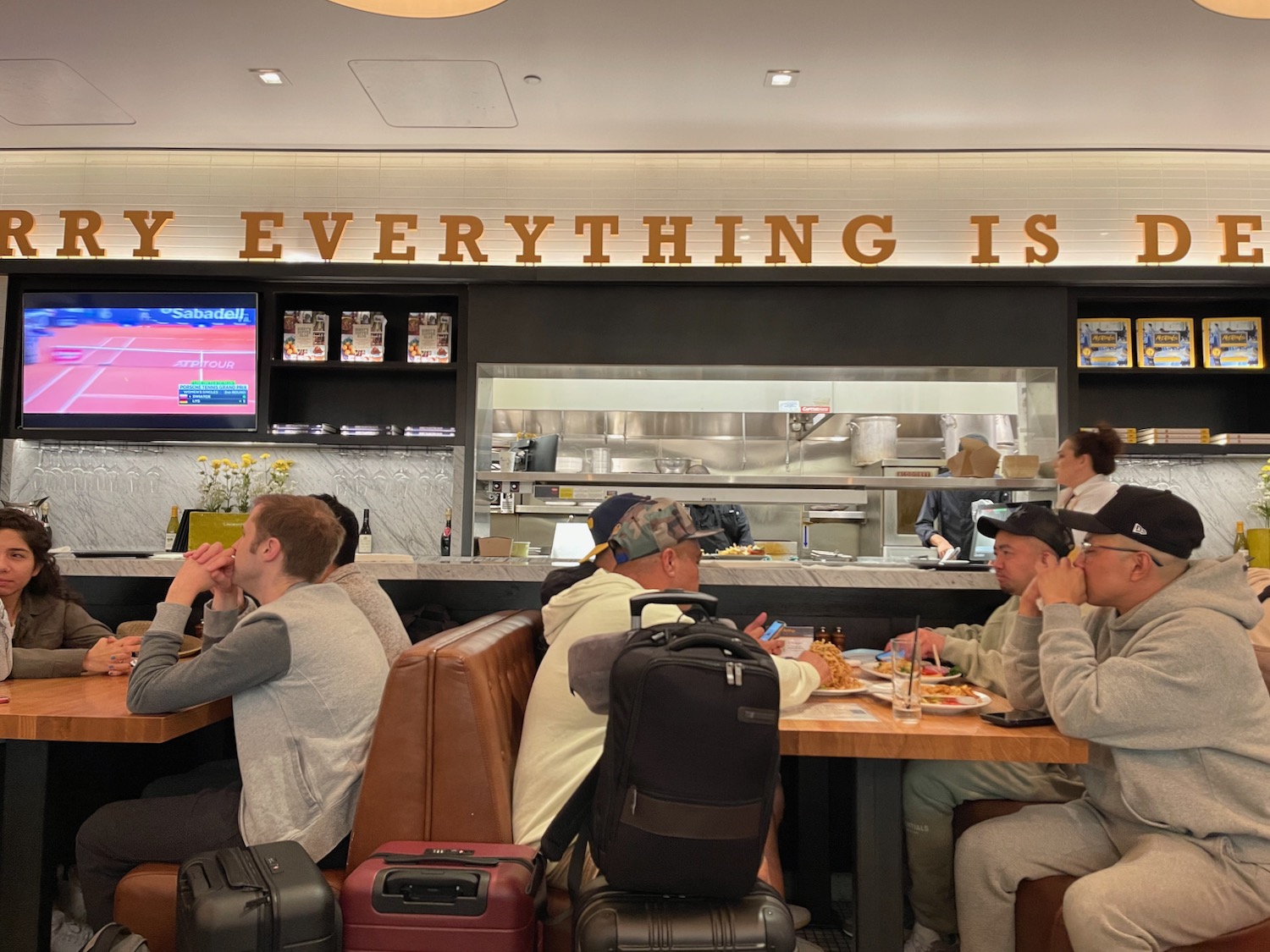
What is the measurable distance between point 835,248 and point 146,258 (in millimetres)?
4294

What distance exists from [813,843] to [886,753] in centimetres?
156

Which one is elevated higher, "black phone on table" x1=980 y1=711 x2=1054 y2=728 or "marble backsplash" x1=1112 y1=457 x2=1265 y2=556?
"marble backsplash" x1=1112 y1=457 x2=1265 y2=556

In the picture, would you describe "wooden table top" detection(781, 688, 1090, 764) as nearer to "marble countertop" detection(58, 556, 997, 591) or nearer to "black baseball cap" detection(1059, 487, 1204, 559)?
"black baseball cap" detection(1059, 487, 1204, 559)

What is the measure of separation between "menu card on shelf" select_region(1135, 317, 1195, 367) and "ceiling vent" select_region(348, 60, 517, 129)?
4.03 meters

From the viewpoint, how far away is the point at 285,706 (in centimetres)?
231

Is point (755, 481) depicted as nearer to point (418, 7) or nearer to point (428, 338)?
point (428, 338)

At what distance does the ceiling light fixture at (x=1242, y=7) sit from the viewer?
3533 millimetres

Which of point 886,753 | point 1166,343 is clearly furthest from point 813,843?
point 1166,343

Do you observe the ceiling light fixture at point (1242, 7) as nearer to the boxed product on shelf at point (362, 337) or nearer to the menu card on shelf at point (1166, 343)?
the menu card on shelf at point (1166, 343)

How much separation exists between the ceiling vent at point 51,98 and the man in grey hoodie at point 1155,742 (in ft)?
17.7

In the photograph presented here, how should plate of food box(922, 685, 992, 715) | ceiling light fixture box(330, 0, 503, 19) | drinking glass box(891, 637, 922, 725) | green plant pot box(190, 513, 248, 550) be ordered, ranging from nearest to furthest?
drinking glass box(891, 637, 922, 725) → plate of food box(922, 685, 992, 715) → ceiling light fixture box(330, 0, 503, 19) → green plant pot box(190, 513, 248, 550)

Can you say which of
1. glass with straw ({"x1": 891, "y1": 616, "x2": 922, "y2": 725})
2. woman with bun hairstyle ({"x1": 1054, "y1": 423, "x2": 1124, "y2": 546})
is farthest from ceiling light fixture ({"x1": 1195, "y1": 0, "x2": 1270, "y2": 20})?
glass with straw ({"x1": 891, "y1": 616, "x2": 922, "y2": 725})

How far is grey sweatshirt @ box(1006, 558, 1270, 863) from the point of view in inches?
81.3

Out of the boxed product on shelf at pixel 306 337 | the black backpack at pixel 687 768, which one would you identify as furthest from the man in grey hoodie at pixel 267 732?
the boxed product on shelf at pixel 306 337
